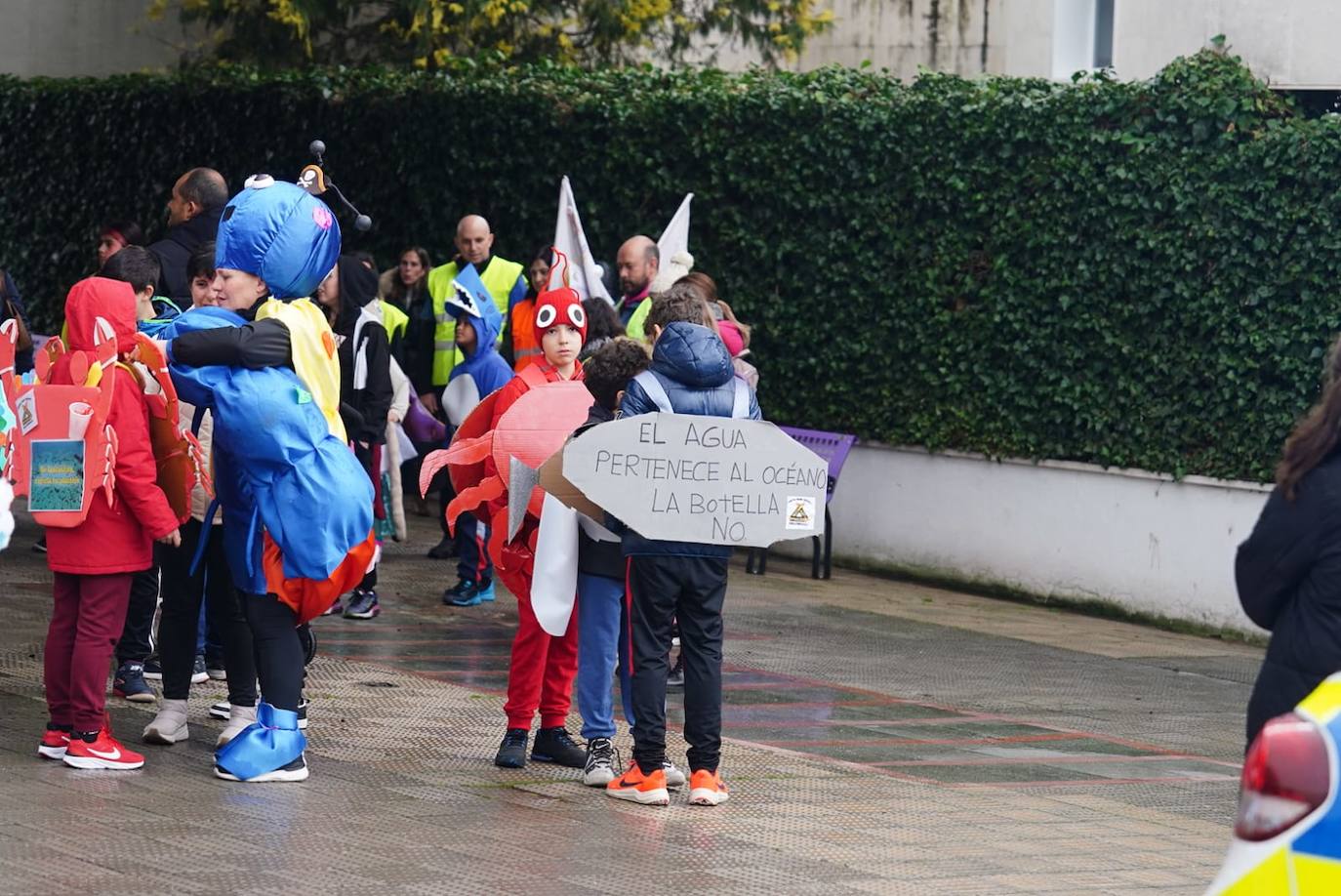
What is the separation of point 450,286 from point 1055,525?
428cm

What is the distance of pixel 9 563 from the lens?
1321cm

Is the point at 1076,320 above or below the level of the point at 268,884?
above

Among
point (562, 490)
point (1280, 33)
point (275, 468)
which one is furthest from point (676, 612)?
point (1280, 33)

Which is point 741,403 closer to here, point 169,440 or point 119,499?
point 169,440

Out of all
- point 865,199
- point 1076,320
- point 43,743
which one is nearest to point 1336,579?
point 43,743

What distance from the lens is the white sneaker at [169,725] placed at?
8258 mm

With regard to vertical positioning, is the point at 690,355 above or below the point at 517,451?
above

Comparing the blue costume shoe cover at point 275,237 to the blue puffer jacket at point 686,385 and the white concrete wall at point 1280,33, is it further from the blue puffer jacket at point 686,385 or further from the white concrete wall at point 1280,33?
the white concrete wall at point 1280,33

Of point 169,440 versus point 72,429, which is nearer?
point 72,429

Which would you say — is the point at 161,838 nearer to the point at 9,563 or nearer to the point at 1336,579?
the point at 1336,579

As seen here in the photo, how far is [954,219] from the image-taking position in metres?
14.4

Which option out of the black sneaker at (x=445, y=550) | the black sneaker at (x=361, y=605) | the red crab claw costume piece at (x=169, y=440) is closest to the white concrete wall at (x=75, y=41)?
the black sneaker at (x=445, y=550)

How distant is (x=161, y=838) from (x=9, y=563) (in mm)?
7010

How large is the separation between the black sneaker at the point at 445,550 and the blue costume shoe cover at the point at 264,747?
6861 mm
